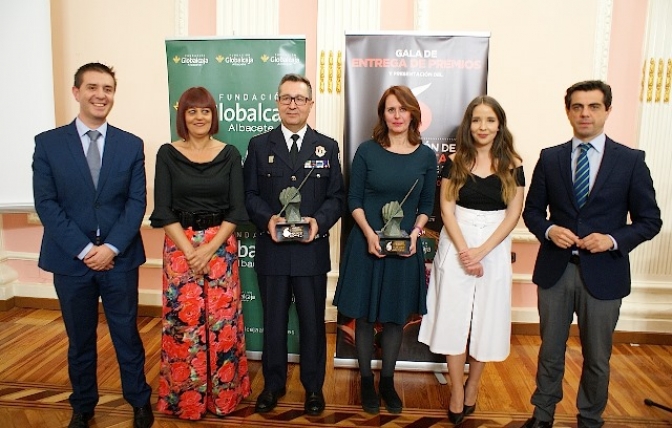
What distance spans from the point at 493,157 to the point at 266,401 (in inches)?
71.2

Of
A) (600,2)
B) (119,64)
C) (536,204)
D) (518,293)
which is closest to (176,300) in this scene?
(536,204)

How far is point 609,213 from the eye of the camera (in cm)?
229

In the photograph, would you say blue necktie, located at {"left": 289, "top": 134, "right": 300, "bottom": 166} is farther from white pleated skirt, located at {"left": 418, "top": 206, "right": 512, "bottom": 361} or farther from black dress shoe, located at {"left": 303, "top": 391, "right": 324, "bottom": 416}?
black dress shoe, located at {"left": 303, "top": 391, "right": 324, "bottom": 416}

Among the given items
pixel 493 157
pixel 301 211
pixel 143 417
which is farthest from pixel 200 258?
pixel 493 157

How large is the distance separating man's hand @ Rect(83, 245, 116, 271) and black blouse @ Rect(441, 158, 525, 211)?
175 centimetres

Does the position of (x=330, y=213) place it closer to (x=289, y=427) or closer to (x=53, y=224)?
(x=289, y=427)

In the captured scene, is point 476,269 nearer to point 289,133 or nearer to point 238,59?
point 289,133

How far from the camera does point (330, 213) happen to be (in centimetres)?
262

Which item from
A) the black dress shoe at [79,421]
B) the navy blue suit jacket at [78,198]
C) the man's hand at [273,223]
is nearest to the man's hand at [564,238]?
the man's hand at [273,223]

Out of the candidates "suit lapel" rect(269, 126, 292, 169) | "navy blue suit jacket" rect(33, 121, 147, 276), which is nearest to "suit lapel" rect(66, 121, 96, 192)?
"navy blue suit jacket" rect(33, 121, 147, 276)

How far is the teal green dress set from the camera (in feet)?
8.64

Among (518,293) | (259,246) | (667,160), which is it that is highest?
(667,160)

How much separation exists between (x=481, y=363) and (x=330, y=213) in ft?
3.73

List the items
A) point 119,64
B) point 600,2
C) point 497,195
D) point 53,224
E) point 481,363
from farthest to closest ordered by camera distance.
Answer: point 119,64 → point 600,2 → point 481,363 → point 497,195 → point 53,224
